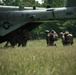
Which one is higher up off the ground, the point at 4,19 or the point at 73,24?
the point at 4,19

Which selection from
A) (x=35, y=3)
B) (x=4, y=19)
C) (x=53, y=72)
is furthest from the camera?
(x=35, y=3)

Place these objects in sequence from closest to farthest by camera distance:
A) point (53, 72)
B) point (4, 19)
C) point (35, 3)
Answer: point (53, 72), point (4, 19), point (35, 3)

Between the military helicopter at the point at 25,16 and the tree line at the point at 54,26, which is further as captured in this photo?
the tree line at the point at 54,26

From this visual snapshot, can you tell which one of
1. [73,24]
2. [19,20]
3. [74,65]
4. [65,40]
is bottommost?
[73,24]

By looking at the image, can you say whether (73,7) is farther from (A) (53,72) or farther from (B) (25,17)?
(A) (53,72)

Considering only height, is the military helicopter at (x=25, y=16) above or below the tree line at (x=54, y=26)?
above

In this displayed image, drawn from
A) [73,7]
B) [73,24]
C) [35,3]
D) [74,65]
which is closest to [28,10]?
[73,7]

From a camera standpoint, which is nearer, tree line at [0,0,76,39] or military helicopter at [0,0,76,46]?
military helicopter at [0,0,76,46]

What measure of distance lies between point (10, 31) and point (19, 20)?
0.87 m

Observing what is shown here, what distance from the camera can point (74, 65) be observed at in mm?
5633

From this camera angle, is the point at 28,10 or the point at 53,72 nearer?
the point at 53,72

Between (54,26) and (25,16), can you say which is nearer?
(25,16)

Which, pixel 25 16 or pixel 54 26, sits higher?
pixel 25 16

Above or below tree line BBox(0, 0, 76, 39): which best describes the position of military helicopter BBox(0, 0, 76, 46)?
above
